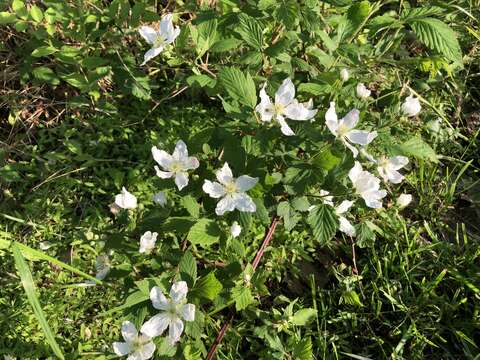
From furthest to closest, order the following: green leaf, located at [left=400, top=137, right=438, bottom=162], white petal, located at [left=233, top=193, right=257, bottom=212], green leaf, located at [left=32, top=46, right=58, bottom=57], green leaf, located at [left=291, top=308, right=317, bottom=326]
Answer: green leaf, located at [left=32, top=46, right=58, bottom=57] → green leaf, located at [left=291, top=308, right=317, bottom=326] → green leaf, located at [left=400, top=137, right=438, bottom=162] → white petal, located at [left=233, top=193, right=257, bottom=212]

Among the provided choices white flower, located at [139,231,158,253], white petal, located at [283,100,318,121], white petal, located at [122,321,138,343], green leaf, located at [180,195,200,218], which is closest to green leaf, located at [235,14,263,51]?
white petal, located at [283,100,318,121]

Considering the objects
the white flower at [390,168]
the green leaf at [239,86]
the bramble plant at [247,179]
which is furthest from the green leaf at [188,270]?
the white flower at [390,168]

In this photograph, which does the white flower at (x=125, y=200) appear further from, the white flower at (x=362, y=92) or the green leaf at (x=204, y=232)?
the white flower at (x=362, y=92)

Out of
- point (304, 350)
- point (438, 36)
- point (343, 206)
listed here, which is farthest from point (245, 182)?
point (438, 36)

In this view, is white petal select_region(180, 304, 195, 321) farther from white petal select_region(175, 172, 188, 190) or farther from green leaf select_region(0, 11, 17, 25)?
green leaf select_region(0, 11, 17, 25)

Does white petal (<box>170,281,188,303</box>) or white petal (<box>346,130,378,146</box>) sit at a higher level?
white petal (<box>346,130,378,146</box>)

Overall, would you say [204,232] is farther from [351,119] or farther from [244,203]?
[351,119]
